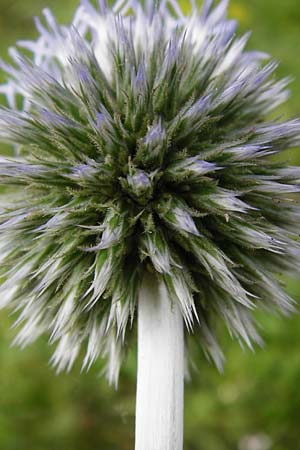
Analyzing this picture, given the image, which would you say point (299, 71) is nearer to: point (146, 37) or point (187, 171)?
point (146, 37)

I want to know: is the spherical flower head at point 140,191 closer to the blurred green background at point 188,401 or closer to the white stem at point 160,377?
the white stem at point 160,377

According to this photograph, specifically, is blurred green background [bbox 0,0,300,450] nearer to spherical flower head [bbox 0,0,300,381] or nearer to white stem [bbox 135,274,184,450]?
spherical flower head [bbox 0,0,300,381]

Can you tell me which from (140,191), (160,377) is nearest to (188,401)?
(160,377)

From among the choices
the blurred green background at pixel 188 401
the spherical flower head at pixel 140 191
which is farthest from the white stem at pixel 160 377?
the blurred green background at pixel 188 401

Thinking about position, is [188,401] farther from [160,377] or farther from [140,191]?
[140,191]

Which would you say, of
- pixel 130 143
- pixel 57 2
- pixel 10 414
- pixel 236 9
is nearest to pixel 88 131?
pixel 130 143

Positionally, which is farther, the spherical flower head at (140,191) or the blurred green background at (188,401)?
the blurred green background at (188,401)

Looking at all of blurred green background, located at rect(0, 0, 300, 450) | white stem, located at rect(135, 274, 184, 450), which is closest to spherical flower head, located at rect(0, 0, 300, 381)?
white stem, located at rect(135, 274, 184, 450)
